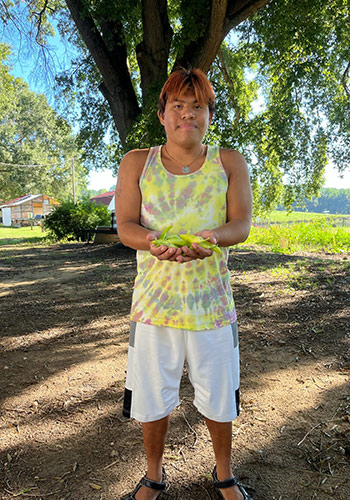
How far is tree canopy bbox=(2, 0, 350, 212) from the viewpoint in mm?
6973

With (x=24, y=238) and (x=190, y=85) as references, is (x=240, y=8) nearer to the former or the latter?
(x=190, y=85)

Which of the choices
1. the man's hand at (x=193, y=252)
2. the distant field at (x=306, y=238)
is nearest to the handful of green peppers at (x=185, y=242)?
the man's hand at (x=193, y=252)

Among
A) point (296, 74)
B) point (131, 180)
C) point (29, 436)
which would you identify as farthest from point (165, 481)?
point (296, 74)

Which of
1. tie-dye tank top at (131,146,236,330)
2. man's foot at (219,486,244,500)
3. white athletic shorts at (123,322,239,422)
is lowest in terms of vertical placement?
man's foot at (219,486,244,500)

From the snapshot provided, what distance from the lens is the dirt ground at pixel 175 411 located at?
2029mm

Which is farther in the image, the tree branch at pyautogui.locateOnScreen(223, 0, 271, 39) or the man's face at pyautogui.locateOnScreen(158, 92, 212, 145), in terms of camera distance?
the tree branch at pyautogui.locateOnScreen(223, 0, 271, 39)

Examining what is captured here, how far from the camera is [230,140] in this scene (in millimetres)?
8133

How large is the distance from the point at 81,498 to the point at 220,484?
67 cm

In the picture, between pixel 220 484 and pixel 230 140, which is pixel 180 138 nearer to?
pixel 220 484

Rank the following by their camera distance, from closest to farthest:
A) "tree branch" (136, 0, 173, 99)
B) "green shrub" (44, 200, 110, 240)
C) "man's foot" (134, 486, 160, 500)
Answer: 1. "man's foot" (134, 486, 160, 500)
2. "tree branch" (136, 0, 173, 99)
3. "green shrub" (44, 200, 110, 240)

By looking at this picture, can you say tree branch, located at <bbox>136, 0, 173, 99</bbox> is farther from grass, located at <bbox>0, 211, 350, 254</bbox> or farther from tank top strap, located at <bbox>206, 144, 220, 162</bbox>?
tank top strap, located at <bbox>206, 144, 220, 162</bbox>

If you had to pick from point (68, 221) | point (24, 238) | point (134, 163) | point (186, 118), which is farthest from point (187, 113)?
point (24, 238)

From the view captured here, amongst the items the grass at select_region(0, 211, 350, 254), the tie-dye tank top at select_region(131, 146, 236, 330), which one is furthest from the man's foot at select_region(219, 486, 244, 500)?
the grass at select_region(0, 211, 350, 254)

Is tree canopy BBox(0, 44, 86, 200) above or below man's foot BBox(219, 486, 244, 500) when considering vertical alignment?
above
